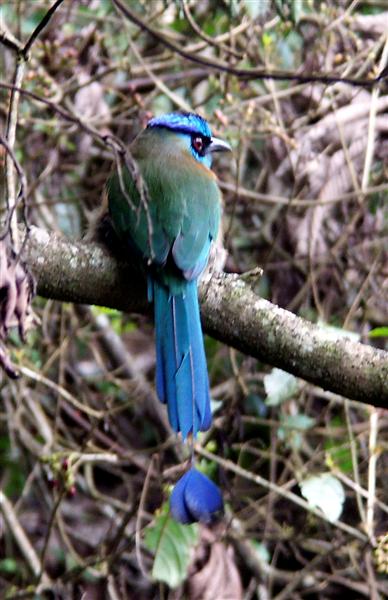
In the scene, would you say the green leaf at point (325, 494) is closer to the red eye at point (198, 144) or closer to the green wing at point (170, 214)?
the green wing at point (170, 214)

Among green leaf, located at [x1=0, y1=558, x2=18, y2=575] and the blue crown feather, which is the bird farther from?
green leaf, located at [x1=0, y1=558, x2=18, y2=575]

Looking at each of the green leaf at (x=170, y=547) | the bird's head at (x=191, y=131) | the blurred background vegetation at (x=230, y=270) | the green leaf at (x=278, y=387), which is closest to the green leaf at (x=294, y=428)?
the blurred background vegetation at (x=230, y=270)

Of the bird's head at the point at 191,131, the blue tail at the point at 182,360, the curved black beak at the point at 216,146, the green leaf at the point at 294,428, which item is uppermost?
the bird's head at the point at 191,131

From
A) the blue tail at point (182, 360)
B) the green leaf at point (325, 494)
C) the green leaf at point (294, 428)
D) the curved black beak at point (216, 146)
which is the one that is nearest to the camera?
the blue tail at point (182, 360)

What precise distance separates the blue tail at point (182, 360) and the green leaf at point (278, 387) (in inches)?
29.6

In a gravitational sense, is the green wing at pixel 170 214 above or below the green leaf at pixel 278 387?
above

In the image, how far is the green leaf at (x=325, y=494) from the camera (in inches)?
115

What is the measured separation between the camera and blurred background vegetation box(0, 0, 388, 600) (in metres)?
3.56

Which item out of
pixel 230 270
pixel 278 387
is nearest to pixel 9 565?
pixel 278 387

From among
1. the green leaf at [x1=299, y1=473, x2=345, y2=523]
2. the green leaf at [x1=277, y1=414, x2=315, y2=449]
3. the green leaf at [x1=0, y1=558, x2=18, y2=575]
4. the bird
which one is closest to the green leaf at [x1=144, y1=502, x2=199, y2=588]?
the green leaf at [x1=299, y1=473, x2=345, y2=523]

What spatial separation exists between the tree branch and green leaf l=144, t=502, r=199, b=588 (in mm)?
1061

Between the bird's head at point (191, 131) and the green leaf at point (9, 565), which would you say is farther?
the green leaf at point (9, 565)

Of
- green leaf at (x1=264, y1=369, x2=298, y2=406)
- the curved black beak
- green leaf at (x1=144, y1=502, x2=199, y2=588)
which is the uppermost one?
the curved black beak

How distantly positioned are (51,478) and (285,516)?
1132mm
